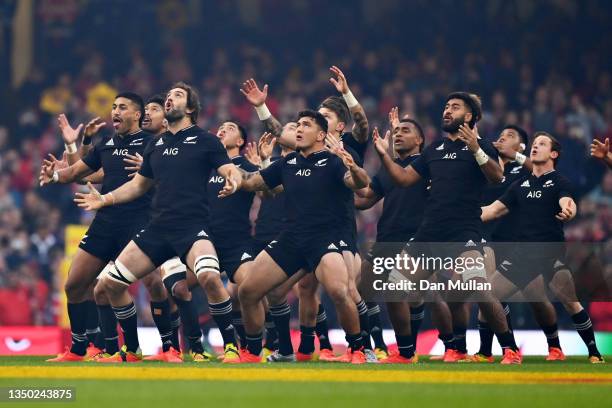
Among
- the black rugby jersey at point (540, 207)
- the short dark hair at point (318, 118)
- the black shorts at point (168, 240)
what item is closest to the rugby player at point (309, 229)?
the short dark hair at point (318, 118)

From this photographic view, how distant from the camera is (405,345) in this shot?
16.4 metres

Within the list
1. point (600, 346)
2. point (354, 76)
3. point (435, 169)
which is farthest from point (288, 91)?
point (435, 169)

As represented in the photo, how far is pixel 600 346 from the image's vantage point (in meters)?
21.0

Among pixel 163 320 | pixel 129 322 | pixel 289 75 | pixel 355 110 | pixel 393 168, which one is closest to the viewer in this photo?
pixel 393 168

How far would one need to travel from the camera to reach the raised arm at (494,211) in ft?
55.2

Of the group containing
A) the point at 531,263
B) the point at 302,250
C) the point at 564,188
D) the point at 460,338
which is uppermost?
the point at 564,188

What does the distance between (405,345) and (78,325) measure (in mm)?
3801

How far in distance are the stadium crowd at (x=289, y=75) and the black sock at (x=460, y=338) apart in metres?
6.81

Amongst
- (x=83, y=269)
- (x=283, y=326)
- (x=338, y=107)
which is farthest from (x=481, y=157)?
(x=83, y=269)

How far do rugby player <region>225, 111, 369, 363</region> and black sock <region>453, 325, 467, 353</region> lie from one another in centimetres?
153

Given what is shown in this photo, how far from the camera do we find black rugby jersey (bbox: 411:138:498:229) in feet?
51.6

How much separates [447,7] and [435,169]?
15446 mm

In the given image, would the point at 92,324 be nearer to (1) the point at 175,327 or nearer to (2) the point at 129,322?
(1) the point at 175,327

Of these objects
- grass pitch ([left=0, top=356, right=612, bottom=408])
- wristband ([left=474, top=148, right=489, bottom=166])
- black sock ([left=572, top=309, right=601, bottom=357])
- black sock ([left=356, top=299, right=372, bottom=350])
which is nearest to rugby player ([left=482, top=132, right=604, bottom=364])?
black sock ([left=572, top=309, right=601, bottom=357])
